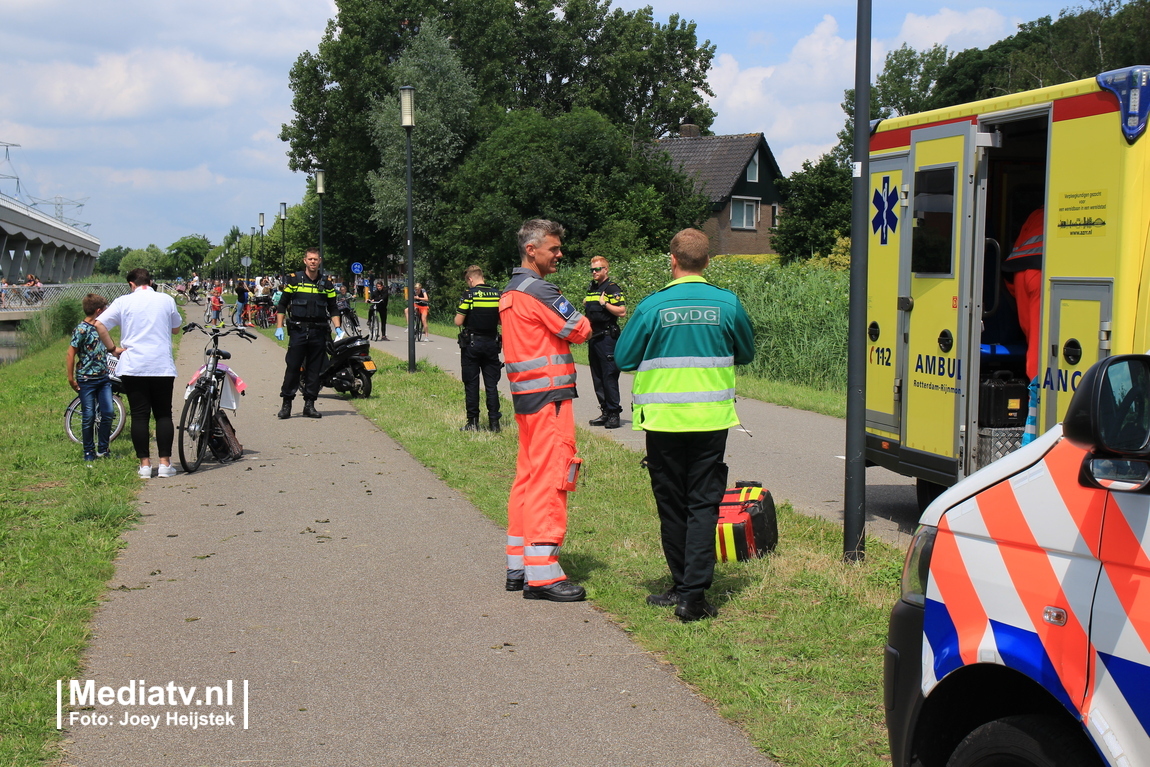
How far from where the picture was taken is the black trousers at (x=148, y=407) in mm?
9602

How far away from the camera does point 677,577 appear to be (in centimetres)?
553

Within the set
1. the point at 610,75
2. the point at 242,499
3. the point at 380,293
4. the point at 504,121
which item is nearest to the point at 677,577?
the point at 242,499

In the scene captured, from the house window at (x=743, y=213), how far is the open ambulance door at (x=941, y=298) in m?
50.6

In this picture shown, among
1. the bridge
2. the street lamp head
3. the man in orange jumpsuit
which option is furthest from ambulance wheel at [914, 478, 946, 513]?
the bridge

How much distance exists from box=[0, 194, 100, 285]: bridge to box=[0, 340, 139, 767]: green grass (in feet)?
216

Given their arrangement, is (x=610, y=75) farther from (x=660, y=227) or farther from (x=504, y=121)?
(x=660, y=227)

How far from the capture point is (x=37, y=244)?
289ft

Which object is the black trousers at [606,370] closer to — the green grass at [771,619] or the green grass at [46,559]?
the green grass at [771,619]

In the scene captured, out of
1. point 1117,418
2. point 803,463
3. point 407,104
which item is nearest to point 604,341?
point 803,463

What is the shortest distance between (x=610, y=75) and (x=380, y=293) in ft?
127

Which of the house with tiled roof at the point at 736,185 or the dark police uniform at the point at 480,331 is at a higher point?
the house with tiled roof at the point at 736,185

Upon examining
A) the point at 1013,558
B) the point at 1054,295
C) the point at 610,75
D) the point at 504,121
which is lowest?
the point at 1013,558

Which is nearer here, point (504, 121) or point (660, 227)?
point (660, 227)

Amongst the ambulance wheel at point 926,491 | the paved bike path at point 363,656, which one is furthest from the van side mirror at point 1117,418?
the ambulance wheel at point 926,491
